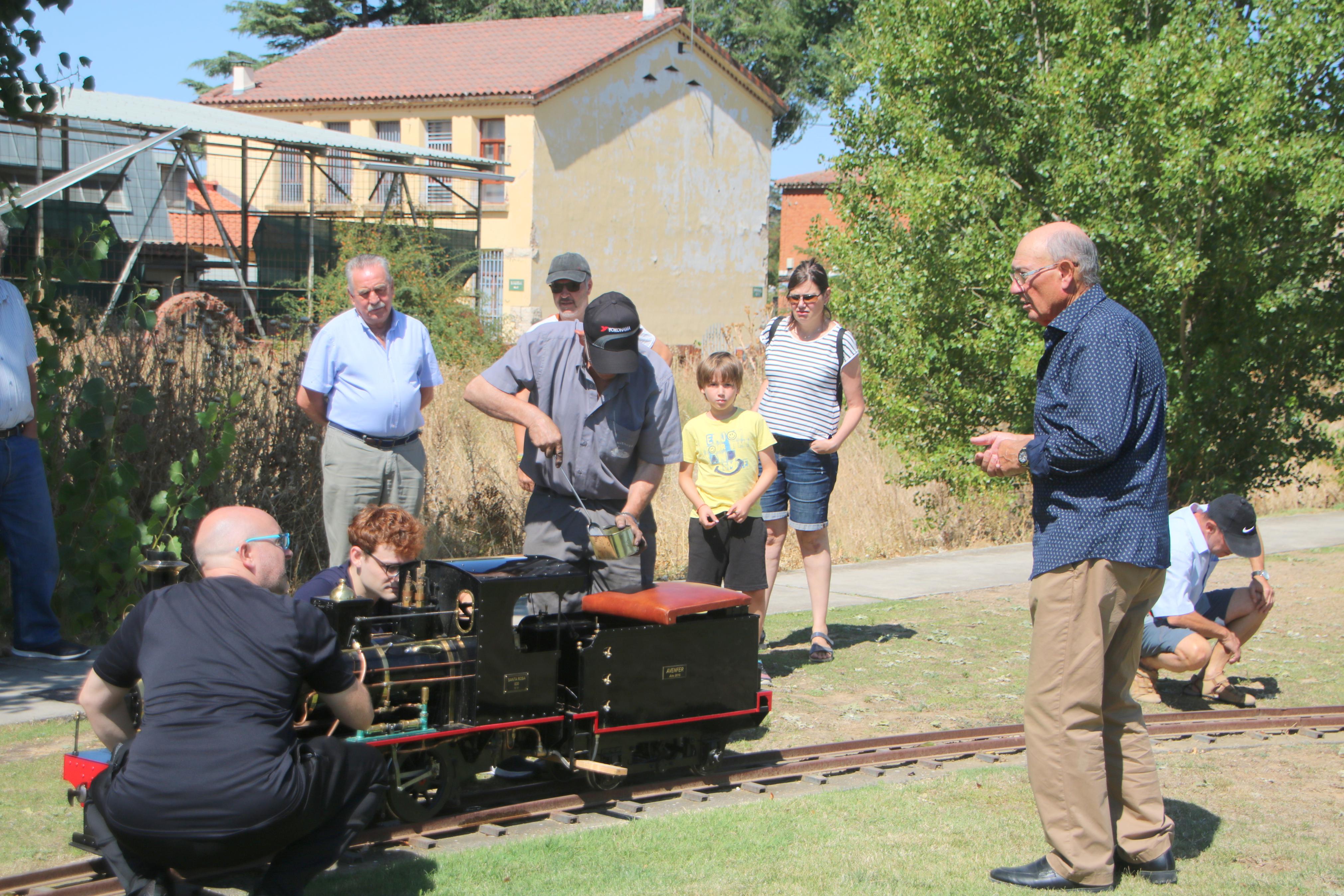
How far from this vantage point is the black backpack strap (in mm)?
7855

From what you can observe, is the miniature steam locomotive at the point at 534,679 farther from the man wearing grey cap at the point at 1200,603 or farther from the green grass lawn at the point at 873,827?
the man wearing grey cap at the point at 1200,603

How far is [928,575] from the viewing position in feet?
37.0

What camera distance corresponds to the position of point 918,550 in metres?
13.1

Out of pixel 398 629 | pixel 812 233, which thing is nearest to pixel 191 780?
pixel 398 629

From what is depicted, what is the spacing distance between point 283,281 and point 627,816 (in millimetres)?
21277

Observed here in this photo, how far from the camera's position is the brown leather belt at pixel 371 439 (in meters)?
6.71

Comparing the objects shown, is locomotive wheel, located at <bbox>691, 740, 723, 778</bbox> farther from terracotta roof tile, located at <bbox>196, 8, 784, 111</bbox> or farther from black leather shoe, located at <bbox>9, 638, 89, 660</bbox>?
terracotta roof tile, located at <bbox>196, 8, 784, 111</bbox>

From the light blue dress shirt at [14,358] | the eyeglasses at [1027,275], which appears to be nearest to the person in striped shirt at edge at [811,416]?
the eyeglasses at [1027,275]

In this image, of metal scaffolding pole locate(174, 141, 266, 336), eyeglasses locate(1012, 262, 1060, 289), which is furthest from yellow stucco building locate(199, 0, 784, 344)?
eyeglasses locate(1012, 262, 1060, 289)

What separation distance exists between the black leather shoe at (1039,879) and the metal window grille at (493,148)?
32.9 meters

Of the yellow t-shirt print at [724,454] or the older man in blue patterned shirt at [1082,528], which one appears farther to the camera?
the yellow t-shirt print at [724,454]

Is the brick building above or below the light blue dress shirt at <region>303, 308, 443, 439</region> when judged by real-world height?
above

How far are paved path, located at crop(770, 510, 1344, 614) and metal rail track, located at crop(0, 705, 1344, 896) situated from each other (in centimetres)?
310

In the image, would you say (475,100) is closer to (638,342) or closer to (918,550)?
(918,550)
